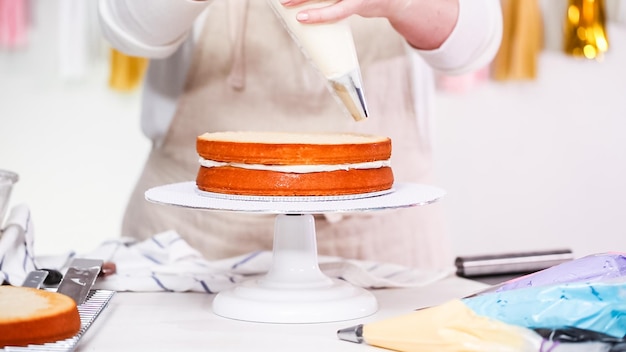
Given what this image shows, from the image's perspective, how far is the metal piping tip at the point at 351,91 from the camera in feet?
3.08

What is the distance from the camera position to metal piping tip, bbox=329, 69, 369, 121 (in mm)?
939

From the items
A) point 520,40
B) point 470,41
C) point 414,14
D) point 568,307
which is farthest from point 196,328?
point 520,40

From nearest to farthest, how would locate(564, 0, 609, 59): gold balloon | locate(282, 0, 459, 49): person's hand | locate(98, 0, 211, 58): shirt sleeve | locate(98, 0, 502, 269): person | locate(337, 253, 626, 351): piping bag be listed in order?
locate(337, 253, 626, 351): piping bag → locate(282, 0, 459, 49): person's hand → locate(98, 0, 211, 58): shirt sleeve → locate(98, 0, 502, 269): person → locate(564, 0, 609, 59): gold balloon

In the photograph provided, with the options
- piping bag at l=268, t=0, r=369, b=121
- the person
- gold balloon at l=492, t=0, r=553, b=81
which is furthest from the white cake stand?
gold balloon at l=492, t=0, r=553, b=81

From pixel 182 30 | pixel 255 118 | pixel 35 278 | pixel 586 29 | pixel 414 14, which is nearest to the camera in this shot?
pixel 35 278

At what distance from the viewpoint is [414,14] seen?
1.17 meters

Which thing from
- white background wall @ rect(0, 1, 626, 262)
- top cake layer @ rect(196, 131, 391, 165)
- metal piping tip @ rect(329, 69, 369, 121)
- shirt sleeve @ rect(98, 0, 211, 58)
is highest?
shirt sleeve @ rect(98, 0, 211, 58)

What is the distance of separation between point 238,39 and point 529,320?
858mm

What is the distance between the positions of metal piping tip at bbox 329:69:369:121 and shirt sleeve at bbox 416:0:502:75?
34 cm

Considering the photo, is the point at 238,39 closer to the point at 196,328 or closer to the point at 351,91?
the point at 351,91

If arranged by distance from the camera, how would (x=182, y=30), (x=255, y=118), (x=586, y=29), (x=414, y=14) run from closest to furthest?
(x=414, y=14) < (x=182, y=30) < (x=255, y=118) < (x=586, y=29)

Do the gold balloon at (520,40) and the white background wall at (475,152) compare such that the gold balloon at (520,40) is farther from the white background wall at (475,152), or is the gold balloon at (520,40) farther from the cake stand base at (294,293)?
the cake stand base at (294,293)

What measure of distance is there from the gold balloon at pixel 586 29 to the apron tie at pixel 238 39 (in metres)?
1.54

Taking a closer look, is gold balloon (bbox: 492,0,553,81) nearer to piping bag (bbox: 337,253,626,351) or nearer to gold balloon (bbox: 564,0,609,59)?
gold balloon (bbox: 564,0,609,59)
